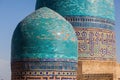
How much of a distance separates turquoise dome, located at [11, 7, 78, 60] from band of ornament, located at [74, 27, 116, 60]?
1.46 metres

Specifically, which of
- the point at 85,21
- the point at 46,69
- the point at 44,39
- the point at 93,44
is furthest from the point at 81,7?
the point at 46,69

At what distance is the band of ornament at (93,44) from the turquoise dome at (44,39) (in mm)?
1459

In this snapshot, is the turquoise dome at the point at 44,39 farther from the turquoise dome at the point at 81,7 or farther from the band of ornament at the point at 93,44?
the turquoise dome at the point at 81,7

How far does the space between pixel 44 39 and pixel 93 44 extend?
8.37ft

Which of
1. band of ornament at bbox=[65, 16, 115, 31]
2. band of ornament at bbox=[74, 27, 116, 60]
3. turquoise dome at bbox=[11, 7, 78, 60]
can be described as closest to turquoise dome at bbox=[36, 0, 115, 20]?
band of ornament at bbox=[65, 16, 115, 31]

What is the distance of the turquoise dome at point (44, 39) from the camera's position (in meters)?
11.8

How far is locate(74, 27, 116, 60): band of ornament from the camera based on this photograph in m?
13.6

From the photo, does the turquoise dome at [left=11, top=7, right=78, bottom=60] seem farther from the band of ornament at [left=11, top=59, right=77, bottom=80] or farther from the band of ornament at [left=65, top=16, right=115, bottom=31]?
the band of ornament at [left=65, top=16, right=115, bottom=31]

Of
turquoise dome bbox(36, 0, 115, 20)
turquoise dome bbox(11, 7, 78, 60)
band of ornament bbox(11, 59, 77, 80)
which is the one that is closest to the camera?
band of ornament bbox(11, 59, 77, 80)

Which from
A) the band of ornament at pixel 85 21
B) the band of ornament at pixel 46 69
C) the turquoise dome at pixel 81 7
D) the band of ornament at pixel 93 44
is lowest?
the band of ornament at pixel 46 69

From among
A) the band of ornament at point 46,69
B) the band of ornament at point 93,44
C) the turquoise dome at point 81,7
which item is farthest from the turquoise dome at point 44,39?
the turquoise dome at point 81,7

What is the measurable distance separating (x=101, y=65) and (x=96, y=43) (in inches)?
31.7

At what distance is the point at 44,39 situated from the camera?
11828 mm

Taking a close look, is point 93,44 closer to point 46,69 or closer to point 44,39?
point 44,39
